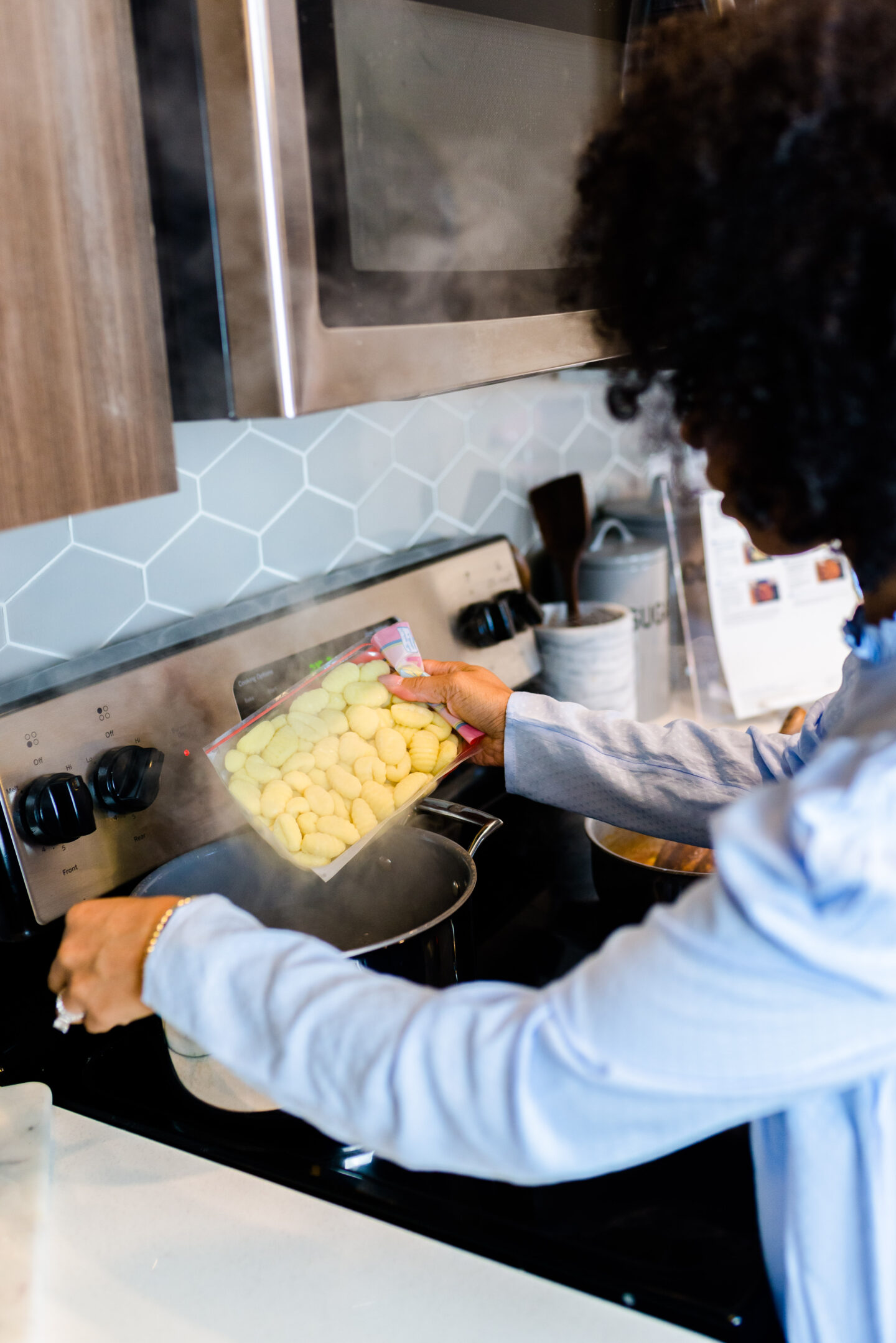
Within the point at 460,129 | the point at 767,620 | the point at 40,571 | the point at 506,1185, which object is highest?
the point at 460,129

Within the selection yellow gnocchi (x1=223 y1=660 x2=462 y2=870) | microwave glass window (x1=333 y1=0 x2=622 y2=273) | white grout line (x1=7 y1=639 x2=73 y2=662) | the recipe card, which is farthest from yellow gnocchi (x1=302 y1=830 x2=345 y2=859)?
the recipe card

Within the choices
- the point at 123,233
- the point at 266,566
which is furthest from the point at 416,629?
the point at 123,233

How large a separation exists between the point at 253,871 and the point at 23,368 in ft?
1.64

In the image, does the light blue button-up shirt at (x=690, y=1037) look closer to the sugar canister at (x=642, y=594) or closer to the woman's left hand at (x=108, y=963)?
the woman's left hand at (x=108, y=963)

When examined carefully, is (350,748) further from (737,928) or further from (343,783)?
(737,928)

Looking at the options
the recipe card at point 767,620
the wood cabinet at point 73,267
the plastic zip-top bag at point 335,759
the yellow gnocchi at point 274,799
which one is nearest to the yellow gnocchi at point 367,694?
the plastic zip-top bag at point 335,759

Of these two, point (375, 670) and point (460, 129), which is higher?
point (460, 129)

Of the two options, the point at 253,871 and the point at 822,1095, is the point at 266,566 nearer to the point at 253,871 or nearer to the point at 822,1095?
the point at 253,871

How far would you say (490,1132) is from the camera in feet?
1.56

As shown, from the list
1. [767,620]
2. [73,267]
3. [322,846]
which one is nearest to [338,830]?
[322,846]

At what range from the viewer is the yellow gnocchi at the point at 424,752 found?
871 mm

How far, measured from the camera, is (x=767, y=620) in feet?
5.22

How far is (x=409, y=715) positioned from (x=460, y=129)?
459mm

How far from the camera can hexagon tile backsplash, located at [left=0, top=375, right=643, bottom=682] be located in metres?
0.94
